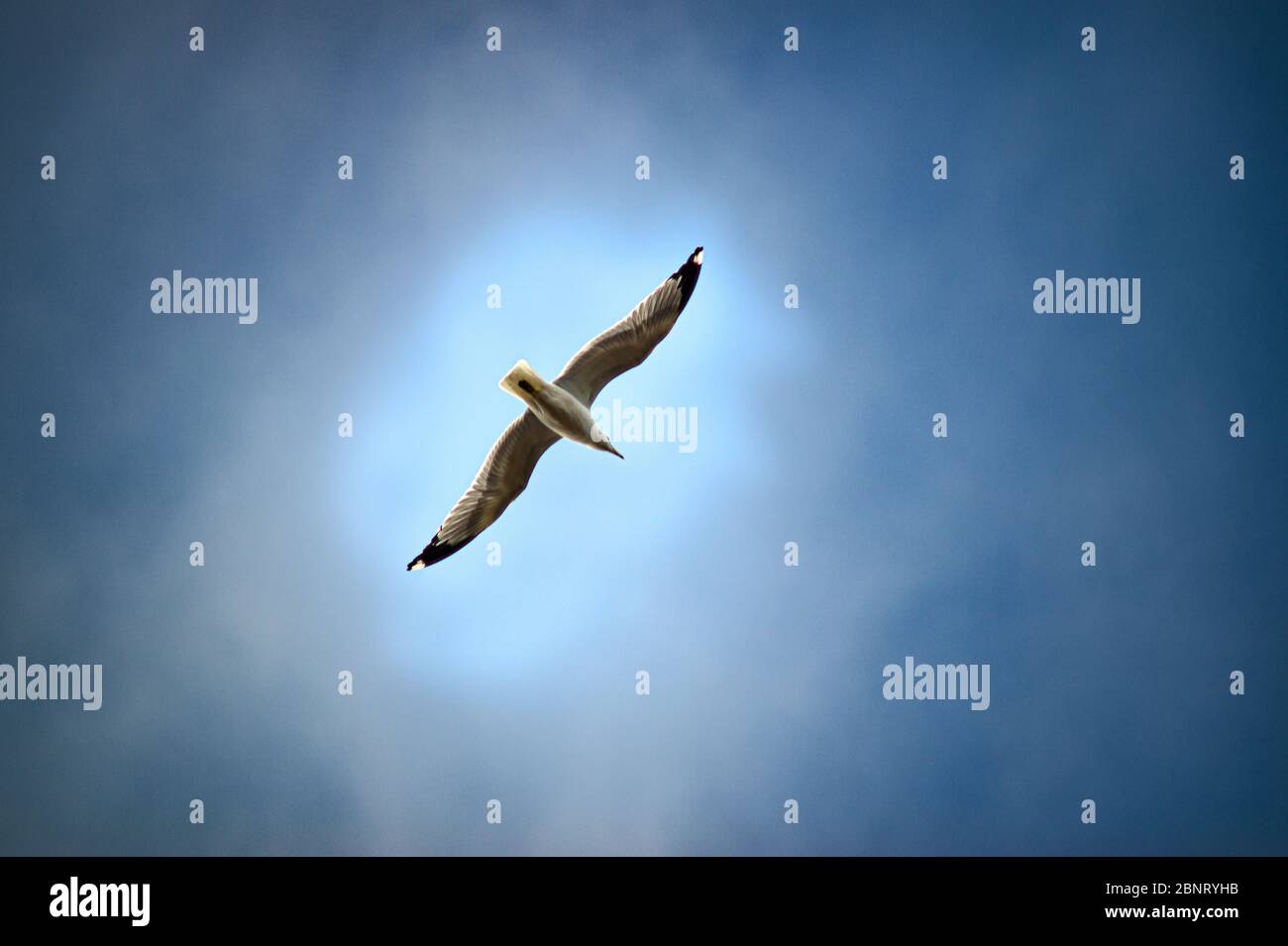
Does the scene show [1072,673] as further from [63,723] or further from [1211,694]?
[63,723]

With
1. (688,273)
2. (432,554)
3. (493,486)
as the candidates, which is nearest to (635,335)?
(688,273)

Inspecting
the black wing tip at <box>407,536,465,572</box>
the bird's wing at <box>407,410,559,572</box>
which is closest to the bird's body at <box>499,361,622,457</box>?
the bird's wing at <box>407,410,559,572</box>

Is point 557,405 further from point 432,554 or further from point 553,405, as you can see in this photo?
point 432,554

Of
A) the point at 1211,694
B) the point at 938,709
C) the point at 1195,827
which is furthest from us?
the point at 938,709

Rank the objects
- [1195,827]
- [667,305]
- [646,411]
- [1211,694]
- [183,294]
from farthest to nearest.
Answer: [1211,694], [1195,827], [183,294], [646,411], [667,305]

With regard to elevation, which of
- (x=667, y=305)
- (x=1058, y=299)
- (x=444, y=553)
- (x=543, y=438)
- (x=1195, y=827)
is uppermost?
(x=1058, y=299)

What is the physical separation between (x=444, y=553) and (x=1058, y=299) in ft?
26.6

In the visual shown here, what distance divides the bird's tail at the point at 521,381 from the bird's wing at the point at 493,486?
56 cm

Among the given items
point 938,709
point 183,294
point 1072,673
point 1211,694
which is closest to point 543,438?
point 183,294

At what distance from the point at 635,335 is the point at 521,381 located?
76cm

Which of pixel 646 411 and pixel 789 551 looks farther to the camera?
pixel 789 551

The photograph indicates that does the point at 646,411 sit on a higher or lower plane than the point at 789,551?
higher

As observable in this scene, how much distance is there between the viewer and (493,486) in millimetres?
7449
